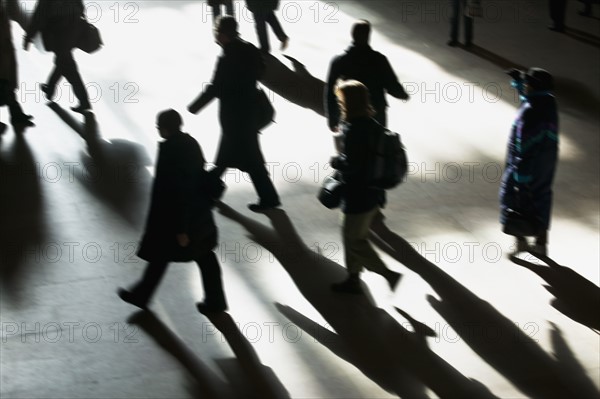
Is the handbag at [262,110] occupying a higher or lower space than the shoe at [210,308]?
higher

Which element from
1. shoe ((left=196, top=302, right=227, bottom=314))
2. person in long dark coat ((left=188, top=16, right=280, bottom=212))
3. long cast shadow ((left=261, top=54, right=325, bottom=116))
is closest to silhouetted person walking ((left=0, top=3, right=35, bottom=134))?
person in long dark coat ((left=188, top=16, right=280, bottom=212))

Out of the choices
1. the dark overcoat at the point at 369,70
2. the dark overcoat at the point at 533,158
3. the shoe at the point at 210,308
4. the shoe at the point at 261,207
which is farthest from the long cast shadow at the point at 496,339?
the shoe at the point at 210,308

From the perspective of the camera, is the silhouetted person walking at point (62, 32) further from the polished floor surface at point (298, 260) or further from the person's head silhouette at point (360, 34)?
the person's head silhouette at point (360, 34)

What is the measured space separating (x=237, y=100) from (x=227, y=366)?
2.69 meters

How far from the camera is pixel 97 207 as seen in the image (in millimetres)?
8961

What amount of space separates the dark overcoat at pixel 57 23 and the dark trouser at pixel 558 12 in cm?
688

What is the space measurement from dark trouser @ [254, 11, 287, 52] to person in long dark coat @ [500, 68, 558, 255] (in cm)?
562

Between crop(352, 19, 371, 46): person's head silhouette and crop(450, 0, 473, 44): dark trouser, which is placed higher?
crop(352, 19, 371, 46): person's head silhouette

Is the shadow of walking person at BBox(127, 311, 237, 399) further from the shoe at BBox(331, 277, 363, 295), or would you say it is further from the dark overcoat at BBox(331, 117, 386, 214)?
the dark overcoat at BBox(331, 117, 386, 214)

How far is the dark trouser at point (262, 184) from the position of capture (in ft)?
28.8

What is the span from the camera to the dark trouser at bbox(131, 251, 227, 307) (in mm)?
7000

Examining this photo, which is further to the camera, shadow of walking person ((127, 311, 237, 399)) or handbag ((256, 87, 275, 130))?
handbag ((256, 87, 275, 130))

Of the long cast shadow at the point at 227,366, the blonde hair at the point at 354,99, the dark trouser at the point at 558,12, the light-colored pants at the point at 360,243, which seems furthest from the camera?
the dark trouser at the point at 558,12

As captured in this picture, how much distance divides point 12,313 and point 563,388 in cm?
407
